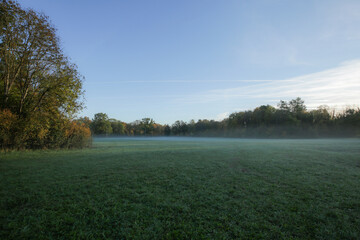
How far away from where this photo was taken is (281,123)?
6122cm

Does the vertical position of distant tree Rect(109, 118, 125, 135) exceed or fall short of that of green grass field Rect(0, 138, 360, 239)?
it exceeds it

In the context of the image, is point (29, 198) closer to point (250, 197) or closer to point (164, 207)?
point (164, 207)

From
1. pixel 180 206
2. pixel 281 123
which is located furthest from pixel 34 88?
pixel 281 123

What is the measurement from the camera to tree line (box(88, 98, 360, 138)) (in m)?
50.0

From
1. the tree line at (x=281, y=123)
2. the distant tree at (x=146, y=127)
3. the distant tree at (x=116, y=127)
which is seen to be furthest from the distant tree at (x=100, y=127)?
the distant tree at (x=146, y=127)

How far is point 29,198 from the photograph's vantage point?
3949 millimetres

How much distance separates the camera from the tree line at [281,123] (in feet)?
164

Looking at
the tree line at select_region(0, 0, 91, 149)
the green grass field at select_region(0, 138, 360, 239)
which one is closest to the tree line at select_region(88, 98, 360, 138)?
the tree line at select_region(0, 0, 91, 149)

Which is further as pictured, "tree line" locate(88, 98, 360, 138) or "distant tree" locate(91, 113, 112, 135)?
"distant tree" locate(91, 113, 112, 135)

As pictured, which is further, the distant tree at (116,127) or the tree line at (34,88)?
the distant tree at (116,127)

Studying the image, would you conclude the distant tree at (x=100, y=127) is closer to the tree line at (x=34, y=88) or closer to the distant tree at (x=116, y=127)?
the distant tree at (x=116, y=127)

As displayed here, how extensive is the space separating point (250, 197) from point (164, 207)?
2.12m

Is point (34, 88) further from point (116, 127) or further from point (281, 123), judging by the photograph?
point (116, 127)

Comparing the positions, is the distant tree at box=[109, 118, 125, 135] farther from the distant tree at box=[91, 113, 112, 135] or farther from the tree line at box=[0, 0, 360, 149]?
the tree line at box=[0, 0, 360, 149]
